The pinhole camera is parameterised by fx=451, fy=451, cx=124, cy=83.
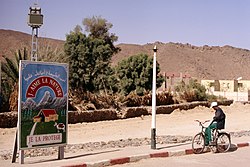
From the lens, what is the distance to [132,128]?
79.1 feet

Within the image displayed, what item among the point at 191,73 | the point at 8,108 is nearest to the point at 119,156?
the point at 8,108

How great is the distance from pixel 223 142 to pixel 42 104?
6.21 m

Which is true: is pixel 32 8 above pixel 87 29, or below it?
below

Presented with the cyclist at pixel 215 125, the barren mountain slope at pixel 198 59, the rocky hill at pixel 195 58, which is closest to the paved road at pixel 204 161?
the cyclist at pixel 215 125

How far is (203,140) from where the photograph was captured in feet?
44.9

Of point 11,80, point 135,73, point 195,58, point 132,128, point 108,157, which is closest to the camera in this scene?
point 108,157

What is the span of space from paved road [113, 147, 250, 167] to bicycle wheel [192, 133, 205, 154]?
21cm

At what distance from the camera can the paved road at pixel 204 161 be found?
11484 mm

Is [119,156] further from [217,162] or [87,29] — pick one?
[87,29]

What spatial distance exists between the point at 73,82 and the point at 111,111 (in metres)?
7.31

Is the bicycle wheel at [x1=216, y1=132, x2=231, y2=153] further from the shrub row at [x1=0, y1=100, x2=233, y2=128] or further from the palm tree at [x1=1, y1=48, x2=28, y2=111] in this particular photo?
the palm tree at [x1=1, y1=48, x2=28, y2=111]

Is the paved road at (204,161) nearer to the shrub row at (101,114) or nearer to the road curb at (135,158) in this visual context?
the road curb at (135,158)

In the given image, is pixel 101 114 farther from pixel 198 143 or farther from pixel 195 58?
pixel 195 58

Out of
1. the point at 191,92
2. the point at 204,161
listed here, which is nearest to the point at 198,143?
the point at 204,161
